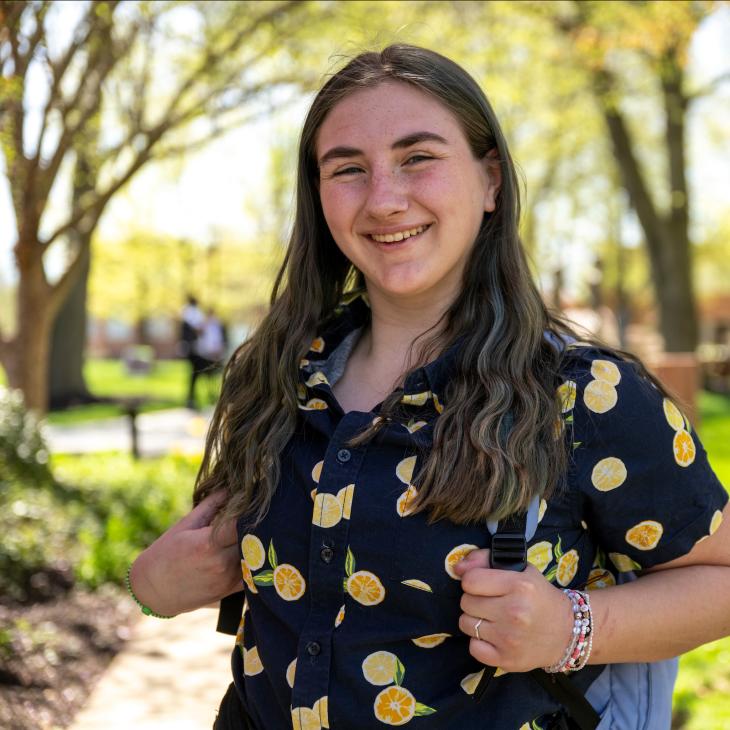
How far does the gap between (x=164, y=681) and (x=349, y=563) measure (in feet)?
11.5

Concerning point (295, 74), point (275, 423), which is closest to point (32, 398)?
point (295, 74)

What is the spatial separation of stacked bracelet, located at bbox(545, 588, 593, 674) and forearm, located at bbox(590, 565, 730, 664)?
0.05 feet

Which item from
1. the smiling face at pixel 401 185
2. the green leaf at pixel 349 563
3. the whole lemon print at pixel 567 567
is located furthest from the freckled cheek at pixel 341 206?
the whole lemon print at pixel 567 567

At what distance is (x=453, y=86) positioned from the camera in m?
1.99

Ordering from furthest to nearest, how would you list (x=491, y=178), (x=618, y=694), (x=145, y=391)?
(x=145, y=391) < (x=491, y=178) < (x=618, y=694)

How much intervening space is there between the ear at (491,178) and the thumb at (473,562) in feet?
2.61

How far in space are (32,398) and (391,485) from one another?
7.27 m

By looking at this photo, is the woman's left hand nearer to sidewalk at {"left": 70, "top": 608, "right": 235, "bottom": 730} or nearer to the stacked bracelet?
the stacked bracelet

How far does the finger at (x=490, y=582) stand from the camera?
1652 mm

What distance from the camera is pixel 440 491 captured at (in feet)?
5.64

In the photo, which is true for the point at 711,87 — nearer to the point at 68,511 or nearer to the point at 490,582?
the point at 68,511

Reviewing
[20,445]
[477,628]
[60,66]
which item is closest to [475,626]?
[477,628]

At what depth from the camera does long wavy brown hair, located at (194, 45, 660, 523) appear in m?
1.73

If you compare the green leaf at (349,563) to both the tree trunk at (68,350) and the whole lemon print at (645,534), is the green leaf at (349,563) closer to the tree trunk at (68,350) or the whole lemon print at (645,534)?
the whole lemon print at (645,534)
